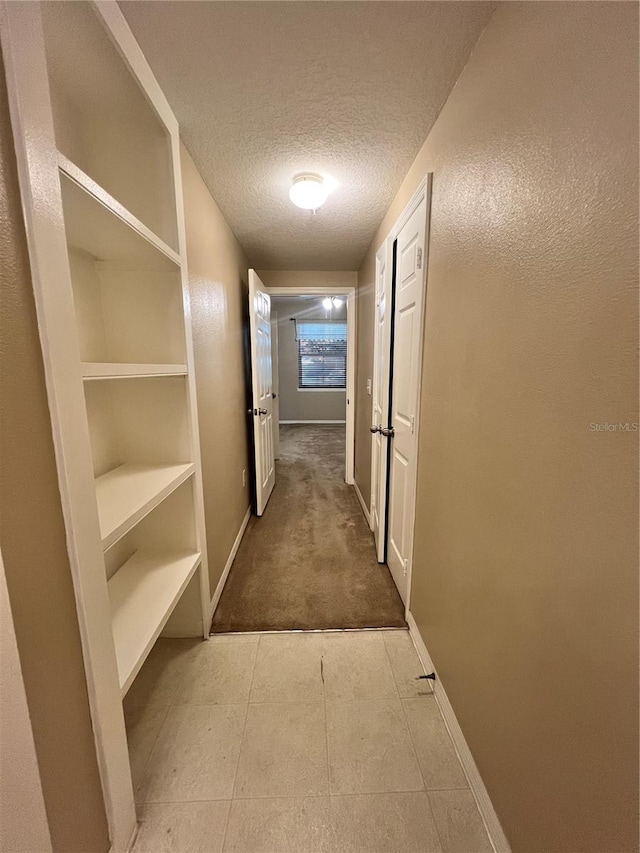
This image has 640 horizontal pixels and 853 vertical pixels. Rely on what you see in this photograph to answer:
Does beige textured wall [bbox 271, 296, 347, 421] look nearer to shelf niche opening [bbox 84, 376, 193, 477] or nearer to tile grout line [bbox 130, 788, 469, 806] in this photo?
shelf niche opening [bbox 84, 376, 193, 477]

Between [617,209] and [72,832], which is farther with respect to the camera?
[72,832]

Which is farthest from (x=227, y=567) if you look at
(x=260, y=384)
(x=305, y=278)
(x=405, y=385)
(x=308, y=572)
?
(x=305, y=278)

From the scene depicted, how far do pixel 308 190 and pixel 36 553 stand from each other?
6.21 feet

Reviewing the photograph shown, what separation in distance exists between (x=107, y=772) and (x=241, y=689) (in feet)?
1.99

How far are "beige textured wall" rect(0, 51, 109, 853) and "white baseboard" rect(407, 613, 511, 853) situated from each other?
1069 millimetres

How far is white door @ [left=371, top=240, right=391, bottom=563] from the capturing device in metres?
2.01

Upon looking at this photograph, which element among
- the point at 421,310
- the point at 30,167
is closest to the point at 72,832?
the point at 30,167

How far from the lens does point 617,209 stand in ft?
1.79

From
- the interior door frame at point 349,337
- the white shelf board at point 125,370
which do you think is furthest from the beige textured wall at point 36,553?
the interior door frame at point 349,337

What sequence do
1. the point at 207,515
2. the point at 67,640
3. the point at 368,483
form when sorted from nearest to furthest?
the point at 67,640, the point at 207,515, the point at 368,483

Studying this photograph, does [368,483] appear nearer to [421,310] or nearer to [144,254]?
[421,310]

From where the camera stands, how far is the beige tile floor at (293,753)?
2.98 feet

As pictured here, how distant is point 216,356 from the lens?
6.23 feet

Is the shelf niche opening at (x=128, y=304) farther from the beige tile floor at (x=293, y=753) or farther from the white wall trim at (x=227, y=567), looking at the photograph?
the beige tile floor at (x=293, y=753)
